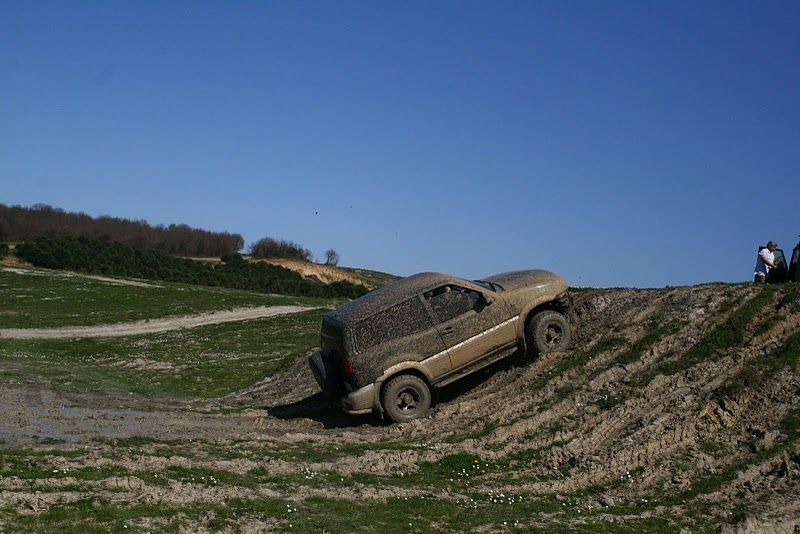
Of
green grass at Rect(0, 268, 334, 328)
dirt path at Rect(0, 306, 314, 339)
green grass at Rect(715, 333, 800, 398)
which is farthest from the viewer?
green grass at Rect(0, 268, 334, 328)

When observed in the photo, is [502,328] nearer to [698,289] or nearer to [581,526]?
[698,289]

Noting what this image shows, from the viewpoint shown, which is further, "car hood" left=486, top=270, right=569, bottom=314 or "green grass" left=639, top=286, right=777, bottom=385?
"car hood" left=486, top=270, right=569, bottom=314

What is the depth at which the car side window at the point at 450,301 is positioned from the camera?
14898mm

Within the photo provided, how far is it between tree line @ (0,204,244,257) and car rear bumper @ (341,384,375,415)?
261 feet

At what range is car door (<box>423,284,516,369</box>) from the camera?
48.5ft

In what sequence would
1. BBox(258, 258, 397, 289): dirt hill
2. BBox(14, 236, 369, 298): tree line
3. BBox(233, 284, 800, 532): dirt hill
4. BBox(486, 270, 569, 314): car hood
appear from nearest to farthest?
BBox(233, 284, 800, 532): dirt hill
BBox(486, 270, 569, 314): car hood
BBox(14, 236, 369, 298): tree line
BBox(258, 258, 397, 289): dirt hill

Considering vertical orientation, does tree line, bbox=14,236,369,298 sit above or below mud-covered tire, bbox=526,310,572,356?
above

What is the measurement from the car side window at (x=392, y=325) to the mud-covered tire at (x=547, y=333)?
1983mm

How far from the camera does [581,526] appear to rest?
29.5ft

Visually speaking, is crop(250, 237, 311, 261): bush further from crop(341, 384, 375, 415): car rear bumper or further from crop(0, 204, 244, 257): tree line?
crop(341, 384, 375, 415): car rear bumper

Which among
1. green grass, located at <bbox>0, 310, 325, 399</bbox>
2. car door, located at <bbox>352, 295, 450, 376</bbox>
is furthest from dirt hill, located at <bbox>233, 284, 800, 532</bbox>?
green grass, located at <bbox>0, 310, 325, 399</bbox>

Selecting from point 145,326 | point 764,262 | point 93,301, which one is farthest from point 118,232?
point 764,262

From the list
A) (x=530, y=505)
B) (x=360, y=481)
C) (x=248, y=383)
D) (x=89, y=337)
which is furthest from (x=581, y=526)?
(x=89, y=337)

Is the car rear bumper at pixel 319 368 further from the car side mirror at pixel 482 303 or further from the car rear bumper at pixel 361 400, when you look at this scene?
the car side mirror at pixel 482 303
